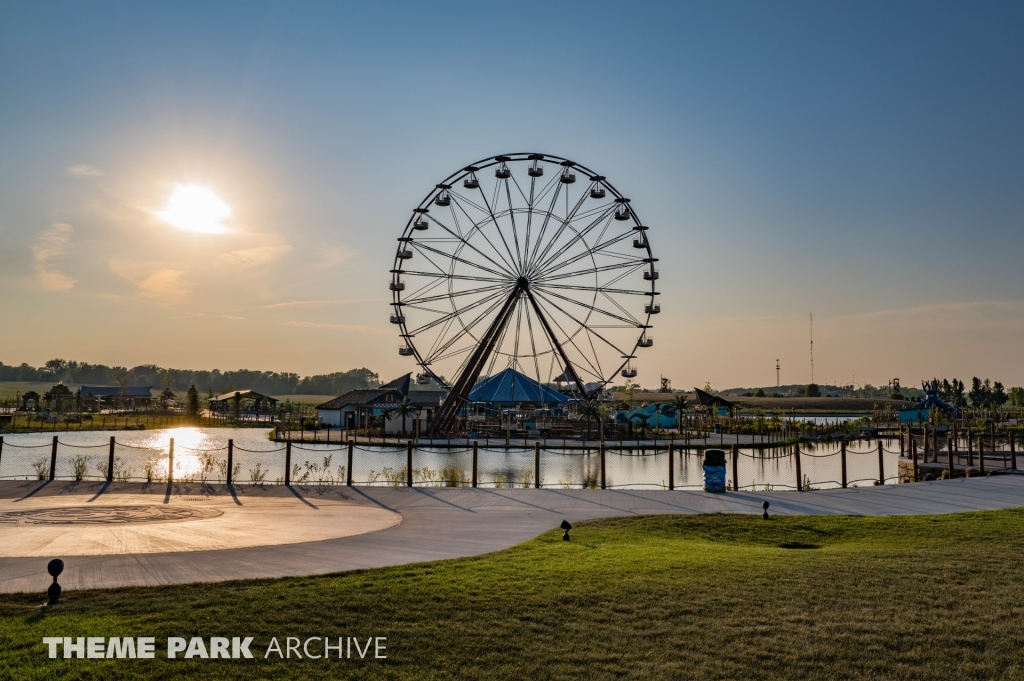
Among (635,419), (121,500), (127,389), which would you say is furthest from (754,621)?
(127,389)

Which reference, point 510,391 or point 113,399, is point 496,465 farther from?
point 113,399

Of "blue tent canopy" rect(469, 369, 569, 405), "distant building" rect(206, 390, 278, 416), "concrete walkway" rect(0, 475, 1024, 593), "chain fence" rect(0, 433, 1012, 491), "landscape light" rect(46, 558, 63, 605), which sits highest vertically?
"blue tent canopy" rect(469, 369, 569, 405)

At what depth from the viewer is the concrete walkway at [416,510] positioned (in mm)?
8805

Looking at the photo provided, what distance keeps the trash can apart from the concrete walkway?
829 mm

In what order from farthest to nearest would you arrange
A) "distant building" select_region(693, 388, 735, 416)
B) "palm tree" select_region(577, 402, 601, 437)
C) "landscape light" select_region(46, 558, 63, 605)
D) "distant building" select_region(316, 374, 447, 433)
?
"distant building" select_region(693, 388, 735, 416) < "distant building" select_region(316, 374, 447, 433) < "palm tree" select_region(577, 402, 601, 437) < "landscape light" select_region(46, 558, 63, 605)

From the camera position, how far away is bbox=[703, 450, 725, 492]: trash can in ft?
60.5

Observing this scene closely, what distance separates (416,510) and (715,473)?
25.2ft

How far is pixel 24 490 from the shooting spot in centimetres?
1686

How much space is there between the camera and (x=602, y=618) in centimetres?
692

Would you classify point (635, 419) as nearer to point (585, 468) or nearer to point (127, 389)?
point (585, 468)

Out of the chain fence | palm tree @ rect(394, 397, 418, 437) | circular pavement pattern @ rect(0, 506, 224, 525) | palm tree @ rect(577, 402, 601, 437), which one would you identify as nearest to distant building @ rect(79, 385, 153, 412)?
palm tree @ rect(394, 397, 418, 437)

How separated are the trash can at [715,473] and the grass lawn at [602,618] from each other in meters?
8.77

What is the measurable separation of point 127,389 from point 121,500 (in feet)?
324

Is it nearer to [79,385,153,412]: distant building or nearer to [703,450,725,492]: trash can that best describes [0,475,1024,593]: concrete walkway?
[703,450,725,492]: trash can
